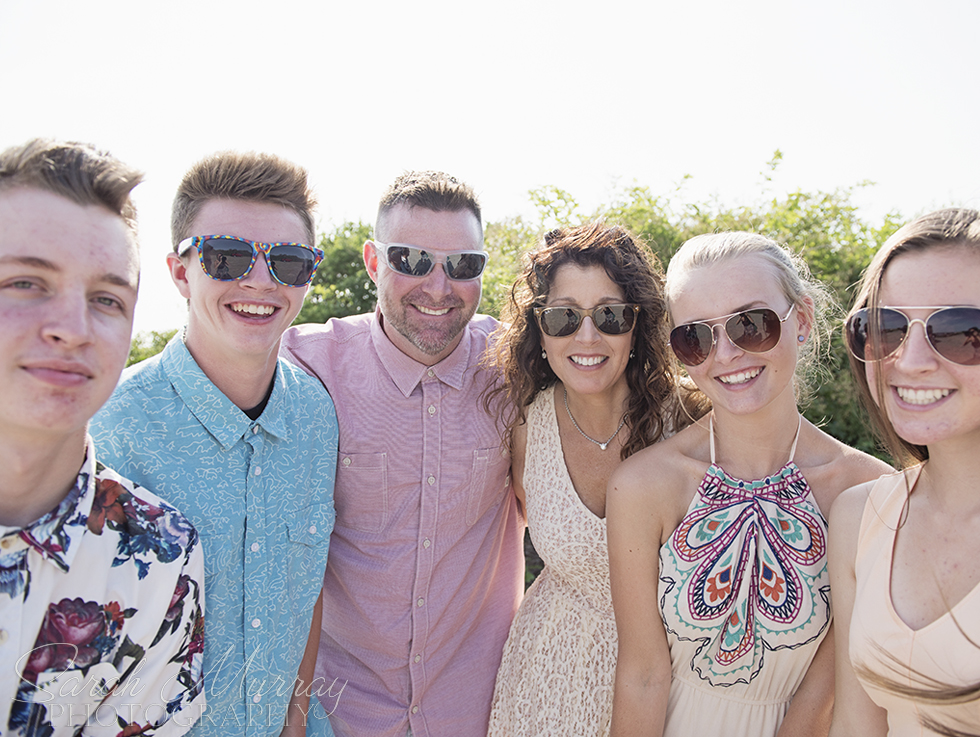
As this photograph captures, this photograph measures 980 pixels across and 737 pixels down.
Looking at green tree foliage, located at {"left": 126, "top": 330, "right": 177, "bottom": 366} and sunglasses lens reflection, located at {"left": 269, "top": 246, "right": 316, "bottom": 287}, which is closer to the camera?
sunglasses lens reflection, located at {"left": 269, "top": 246, "right": 316, "bottom": 287}

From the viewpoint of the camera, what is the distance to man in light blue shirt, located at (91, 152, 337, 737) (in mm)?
2412

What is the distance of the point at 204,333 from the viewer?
2664 millimetres

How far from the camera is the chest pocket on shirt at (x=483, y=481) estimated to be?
3.23 meters

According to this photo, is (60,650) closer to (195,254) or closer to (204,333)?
(204,333)

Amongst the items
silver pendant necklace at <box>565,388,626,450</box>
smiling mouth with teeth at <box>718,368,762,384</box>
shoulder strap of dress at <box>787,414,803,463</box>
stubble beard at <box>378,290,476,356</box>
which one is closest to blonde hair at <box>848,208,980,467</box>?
smiling mouth with teeth at <box>718,368,762,384</box>

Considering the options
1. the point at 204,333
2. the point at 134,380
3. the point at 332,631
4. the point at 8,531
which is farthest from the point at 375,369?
the point at 8,531

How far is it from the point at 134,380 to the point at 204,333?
1.01 feet

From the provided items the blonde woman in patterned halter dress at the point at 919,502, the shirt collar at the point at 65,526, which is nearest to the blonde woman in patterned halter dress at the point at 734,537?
the blonde woman in patterned halter dress at the point at 919,502

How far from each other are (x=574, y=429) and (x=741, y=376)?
0.94m

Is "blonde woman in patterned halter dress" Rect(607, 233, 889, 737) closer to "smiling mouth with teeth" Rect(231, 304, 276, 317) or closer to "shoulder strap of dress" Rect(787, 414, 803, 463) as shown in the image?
"shoulder strap of dress" Rect(787, 414, 803, 463)

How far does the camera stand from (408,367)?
3.27m

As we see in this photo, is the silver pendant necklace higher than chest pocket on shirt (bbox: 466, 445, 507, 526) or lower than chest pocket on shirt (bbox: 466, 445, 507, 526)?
higher

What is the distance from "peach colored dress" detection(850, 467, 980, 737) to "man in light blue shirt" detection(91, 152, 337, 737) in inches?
78.9

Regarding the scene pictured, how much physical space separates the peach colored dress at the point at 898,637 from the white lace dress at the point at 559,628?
1122 mm
